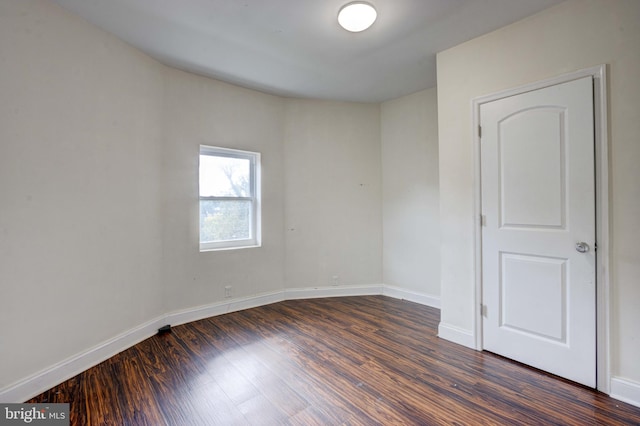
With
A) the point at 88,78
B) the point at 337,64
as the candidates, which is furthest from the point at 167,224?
the point at 337,64

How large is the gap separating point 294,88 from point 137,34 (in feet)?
5.58

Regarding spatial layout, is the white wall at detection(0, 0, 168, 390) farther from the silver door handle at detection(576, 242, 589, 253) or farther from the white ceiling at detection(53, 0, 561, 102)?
the silver door handle at detection(576, 242, 589, 253)

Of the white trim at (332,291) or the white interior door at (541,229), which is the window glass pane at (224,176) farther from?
the white interior door at (541,229)

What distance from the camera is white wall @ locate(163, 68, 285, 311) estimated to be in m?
3.04

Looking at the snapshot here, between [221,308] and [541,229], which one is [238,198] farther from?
[541,229]

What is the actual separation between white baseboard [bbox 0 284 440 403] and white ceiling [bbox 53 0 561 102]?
261cm

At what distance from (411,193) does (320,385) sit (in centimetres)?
269

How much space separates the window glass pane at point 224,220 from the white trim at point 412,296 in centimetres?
214

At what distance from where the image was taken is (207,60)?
2852 mm

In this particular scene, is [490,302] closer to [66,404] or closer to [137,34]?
[66,404]

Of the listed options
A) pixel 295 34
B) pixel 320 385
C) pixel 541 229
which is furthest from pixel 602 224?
pixel 295 34

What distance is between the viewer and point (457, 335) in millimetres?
2615

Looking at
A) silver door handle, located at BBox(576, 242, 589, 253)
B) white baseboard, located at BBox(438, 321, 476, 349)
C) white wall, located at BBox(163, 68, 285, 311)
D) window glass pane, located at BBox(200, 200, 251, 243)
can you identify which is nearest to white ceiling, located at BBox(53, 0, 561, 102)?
white wall, located at BBox(163, 68, 285, 311)

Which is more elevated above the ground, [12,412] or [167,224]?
[167,224]
